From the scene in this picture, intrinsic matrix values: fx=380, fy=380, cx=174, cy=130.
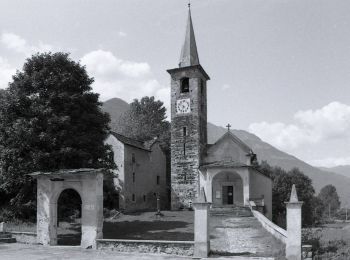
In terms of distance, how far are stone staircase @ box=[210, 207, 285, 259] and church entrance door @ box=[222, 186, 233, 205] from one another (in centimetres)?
525

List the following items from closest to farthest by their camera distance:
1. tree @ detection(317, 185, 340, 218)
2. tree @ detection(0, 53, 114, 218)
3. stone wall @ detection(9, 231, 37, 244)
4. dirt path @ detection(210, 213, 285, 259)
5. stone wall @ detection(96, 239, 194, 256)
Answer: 1. stone wall @ detection(96, 239, 194, 256)
2. dirt path @ detection(210, 213, 285, 259)
3. stone wall @ detection(9, 231, 37, 244)
4. tree @ detection(0, 53, 114, 218)
5. tree @ detection(317, 185, 340, 218)

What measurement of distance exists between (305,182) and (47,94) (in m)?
50.0

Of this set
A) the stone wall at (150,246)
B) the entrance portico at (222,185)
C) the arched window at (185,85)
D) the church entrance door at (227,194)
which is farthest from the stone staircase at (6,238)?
the arched window at (185,85)

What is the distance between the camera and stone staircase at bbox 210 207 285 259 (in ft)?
52.5

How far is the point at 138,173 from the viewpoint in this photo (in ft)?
138

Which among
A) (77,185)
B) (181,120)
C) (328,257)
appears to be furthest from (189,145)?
(328,257)

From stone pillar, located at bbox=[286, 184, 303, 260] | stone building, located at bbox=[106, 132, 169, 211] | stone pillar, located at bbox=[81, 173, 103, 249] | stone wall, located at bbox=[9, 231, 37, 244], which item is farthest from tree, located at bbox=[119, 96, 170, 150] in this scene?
stone pillar, located at bbox=[286, 184, 303, 260]

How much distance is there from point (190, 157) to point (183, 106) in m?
5.52

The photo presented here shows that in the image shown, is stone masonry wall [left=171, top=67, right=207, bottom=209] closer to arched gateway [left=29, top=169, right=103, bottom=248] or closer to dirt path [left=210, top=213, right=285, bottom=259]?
dirt path [left=210, top=213, right=285, bottom=259]

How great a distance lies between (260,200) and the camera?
34.6m

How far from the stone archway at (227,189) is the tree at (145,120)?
73.7 ft

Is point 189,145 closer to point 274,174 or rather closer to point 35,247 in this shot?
point 35,247

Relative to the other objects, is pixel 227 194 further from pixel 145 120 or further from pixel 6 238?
pixel 145 120

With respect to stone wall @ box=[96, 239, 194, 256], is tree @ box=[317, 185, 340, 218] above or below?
below
